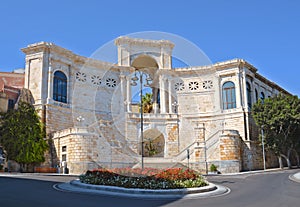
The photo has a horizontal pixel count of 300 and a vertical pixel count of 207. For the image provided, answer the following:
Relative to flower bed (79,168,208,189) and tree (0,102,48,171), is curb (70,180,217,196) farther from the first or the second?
tree (0,102,48,171)

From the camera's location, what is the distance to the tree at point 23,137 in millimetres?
33531

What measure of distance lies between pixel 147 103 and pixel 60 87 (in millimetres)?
15750

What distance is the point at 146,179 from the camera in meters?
16.7

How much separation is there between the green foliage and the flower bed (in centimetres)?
2471

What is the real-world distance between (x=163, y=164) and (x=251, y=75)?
845 inches

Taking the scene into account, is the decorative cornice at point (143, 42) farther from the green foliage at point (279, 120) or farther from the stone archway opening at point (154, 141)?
→ the green foliage at point (279, 120)

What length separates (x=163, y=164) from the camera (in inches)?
1276

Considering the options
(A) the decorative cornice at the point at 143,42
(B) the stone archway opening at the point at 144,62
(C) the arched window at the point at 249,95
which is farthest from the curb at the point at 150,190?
(B) the stone archway opening at the point at 144,62

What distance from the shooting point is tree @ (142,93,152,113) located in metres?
52.2

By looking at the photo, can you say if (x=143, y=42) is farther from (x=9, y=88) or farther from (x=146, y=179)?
(x=146, y=179)

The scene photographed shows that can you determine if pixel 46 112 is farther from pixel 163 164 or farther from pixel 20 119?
pixel 163 164

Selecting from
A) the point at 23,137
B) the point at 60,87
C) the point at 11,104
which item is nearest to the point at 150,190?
the point at 23,137

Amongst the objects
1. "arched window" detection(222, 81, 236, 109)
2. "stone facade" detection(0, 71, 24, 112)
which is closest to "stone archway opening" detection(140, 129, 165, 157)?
"arched window" detection(222, 81, 236, 109)

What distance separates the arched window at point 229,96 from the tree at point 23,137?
23.5 metres
